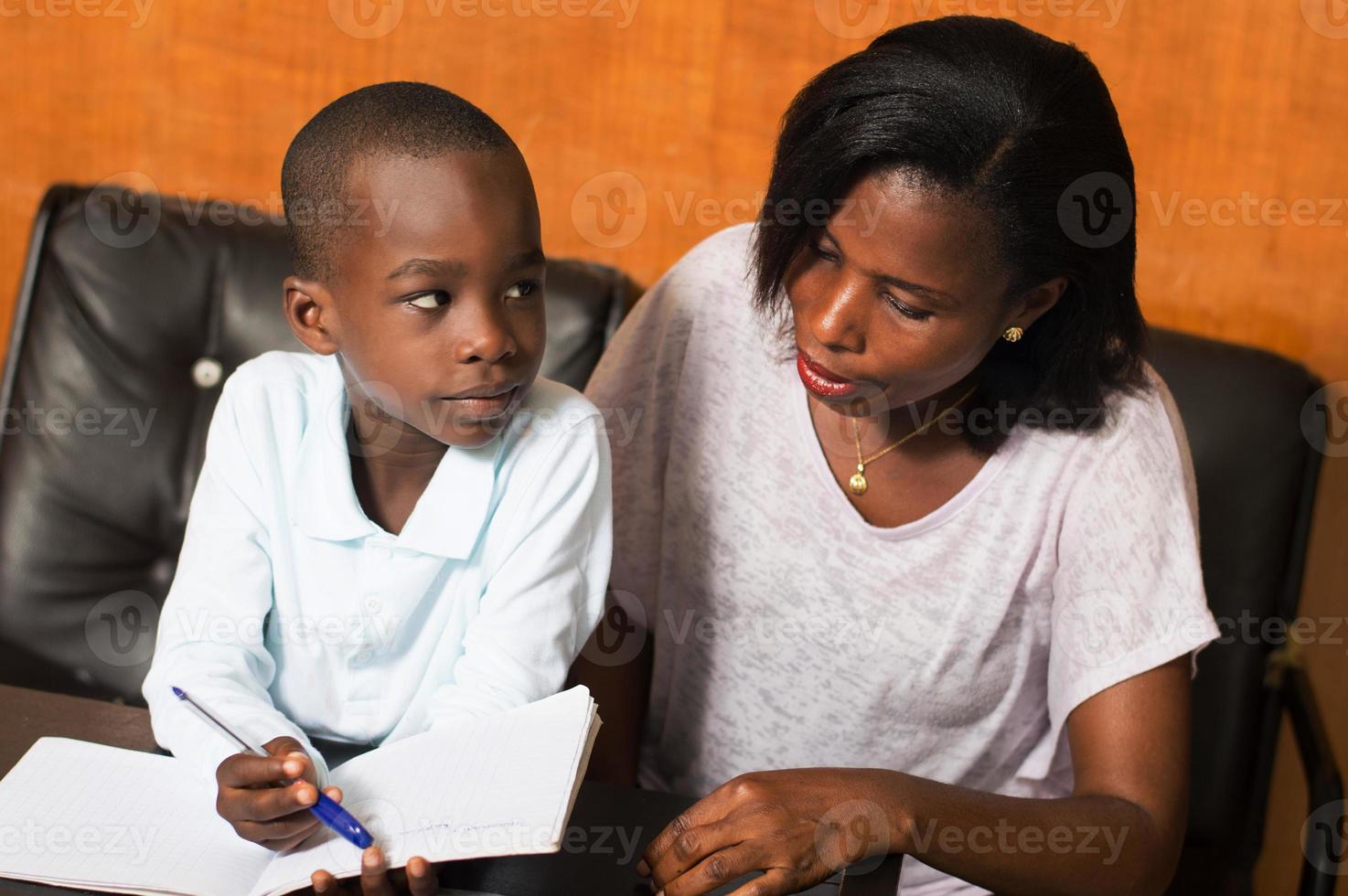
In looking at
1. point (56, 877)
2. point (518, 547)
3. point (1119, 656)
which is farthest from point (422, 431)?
point (1119, 656)

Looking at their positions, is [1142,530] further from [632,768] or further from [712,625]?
[632,768]

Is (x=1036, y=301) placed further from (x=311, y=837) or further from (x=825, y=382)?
(x=311, y=837)

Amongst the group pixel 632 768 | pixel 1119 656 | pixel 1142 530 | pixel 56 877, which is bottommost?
pixel 632 768

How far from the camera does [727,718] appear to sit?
4.57 ft

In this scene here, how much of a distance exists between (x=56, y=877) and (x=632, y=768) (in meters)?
0.69

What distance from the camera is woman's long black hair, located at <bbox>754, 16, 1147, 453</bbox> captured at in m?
1.05

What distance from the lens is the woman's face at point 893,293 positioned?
41.4 inches

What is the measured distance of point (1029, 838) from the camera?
3.55 feet

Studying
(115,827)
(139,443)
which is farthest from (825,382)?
(139,443)

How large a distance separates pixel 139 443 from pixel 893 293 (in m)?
1.04

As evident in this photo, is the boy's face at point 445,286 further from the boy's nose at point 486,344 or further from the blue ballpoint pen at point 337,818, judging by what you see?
the blue ballpoint pen at point 337,818

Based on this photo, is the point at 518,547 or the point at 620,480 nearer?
the point at 518,547

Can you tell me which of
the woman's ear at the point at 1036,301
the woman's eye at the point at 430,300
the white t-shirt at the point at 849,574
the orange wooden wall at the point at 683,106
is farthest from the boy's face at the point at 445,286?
the orange wooden wall at the point at 683,106

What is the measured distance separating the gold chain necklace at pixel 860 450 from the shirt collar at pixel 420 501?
1.31 ft
